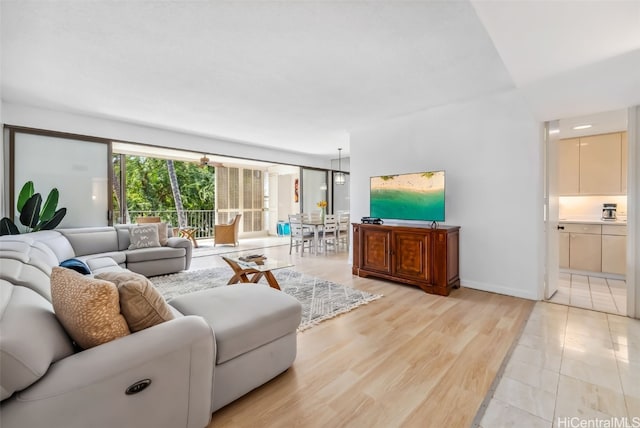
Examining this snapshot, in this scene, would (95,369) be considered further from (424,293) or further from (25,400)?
(424,293)

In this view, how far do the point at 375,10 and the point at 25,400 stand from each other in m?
2.68

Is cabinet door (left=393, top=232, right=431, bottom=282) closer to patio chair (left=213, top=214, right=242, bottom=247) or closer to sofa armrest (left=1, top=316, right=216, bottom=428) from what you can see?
sofa armrest (left=1, top=316, right=216, bottom=428)

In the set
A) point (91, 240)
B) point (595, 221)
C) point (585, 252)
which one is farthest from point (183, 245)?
point (595, 221)

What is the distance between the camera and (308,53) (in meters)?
2.59

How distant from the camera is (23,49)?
101 inches

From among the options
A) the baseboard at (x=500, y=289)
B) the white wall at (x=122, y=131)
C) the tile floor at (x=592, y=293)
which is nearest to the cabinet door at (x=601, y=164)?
the tile floor at (x=592, y=293)

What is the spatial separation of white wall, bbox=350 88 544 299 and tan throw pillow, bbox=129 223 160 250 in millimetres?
4110

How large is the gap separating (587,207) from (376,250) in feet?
12.3

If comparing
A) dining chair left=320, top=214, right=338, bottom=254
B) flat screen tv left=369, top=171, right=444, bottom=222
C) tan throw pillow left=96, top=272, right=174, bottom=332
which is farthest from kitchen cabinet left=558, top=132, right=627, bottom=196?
tan throw pillow left=96, top=272, right=174, bottom=332

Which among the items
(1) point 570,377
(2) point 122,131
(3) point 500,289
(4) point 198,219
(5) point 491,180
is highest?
A: (2) point 122,131

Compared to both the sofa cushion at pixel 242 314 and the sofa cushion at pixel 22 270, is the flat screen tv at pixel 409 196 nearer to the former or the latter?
the sofa cushion at pixel 242 314

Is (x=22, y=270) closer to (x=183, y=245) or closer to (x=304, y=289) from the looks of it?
(x=304, y=289)

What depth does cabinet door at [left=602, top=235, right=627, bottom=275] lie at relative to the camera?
4016 mm

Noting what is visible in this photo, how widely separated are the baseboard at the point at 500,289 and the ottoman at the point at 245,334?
2.84 metres
